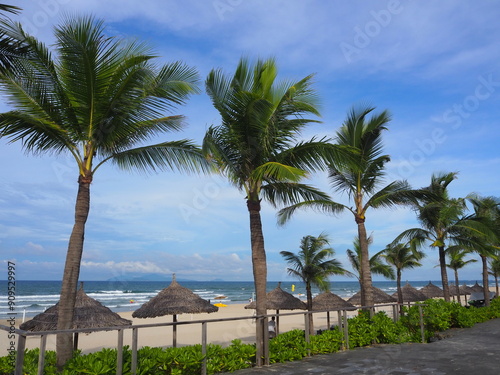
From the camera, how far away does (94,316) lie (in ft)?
41.8

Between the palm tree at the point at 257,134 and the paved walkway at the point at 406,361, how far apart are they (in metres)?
2.04

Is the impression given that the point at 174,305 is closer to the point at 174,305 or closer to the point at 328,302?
the point at 174,305

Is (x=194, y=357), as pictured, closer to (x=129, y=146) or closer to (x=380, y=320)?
(x=129, y=146)

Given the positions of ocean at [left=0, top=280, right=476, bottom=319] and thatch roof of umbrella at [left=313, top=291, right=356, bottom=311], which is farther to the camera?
ocean at [left=0, top=280, right=476, bottom=319]

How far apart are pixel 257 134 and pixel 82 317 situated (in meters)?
7.60

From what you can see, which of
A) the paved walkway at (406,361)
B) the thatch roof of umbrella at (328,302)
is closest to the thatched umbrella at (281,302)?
the thatch roof of umbrella at (328,302)

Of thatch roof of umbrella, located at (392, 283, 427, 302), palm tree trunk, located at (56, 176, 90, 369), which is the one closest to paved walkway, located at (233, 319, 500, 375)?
palm tree trunk, located at (56, 176, 90, 369)

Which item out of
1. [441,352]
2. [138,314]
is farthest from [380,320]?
[138,314]

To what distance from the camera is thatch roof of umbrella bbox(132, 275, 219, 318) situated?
15.3 metres

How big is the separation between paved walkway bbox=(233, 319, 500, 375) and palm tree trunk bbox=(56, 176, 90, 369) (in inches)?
119

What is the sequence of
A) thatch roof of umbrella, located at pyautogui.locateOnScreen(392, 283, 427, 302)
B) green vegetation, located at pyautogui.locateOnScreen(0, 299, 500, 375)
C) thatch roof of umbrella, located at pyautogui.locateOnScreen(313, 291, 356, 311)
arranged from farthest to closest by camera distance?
thatch roof of umbrella, located at pyautogui.locateOnScreen(392, 283, 427, 302), thatch roof of umbrella, located at pyautogui.locateOnScreen(313, 291, 356, 311), green vegetation, located at pyautogui.locateOnScreen(0, 299, 500, 375)

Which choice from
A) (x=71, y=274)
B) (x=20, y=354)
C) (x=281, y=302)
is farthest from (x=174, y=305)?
(x=20, y=354)

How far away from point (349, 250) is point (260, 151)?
765 inches

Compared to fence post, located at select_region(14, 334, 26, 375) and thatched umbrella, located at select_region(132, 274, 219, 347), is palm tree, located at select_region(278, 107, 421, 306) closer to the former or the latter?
thatched umbrella, located at select_region(132, 274, 219, 347)
